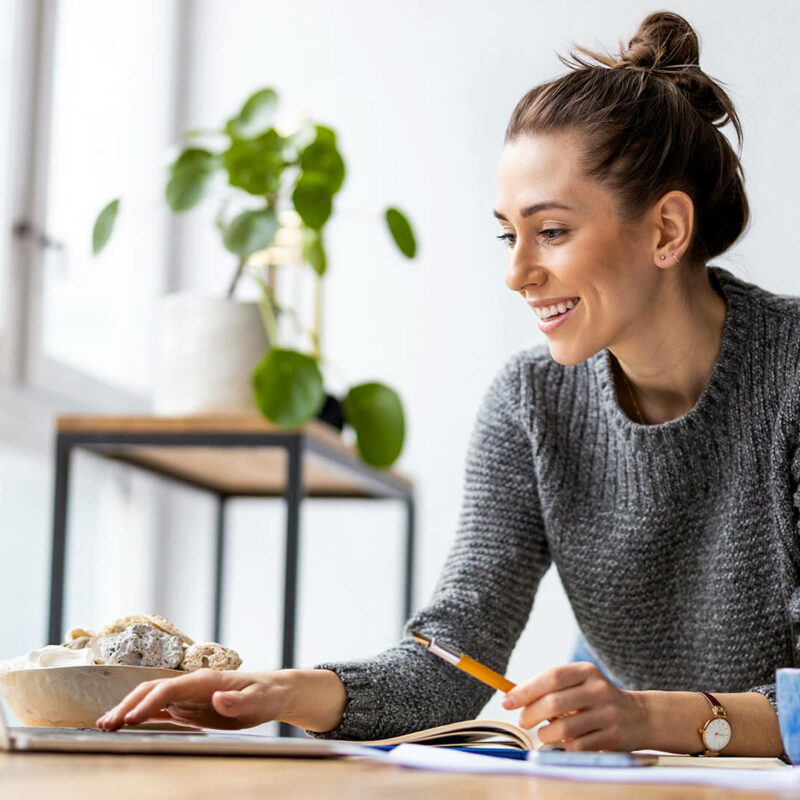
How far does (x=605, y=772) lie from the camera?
0.57 meters

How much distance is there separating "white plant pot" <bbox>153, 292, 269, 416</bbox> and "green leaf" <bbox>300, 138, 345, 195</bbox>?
25 centimetres

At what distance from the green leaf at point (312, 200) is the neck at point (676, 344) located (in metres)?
0.74

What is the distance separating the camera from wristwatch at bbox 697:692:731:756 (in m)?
0.93

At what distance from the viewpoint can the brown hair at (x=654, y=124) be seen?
1.21 meters

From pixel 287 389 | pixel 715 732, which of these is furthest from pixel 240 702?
pixel 287 389

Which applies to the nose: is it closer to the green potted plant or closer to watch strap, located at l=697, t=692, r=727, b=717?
watch strap, located at l=697, t=692, r=727, b=717

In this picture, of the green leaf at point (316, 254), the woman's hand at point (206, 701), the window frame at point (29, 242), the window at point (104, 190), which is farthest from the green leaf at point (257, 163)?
the woman's hand at point (206, 701)

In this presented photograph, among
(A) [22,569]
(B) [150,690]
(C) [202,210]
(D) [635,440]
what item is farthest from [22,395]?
(B) [150,690]

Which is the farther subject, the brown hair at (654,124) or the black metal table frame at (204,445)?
the black metal table frame at (204,445)

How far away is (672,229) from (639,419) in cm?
22

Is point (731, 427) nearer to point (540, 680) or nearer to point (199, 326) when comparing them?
point (540, 680)

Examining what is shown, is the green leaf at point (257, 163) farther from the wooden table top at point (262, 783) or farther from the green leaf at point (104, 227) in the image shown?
the wooden table top at point (262, 783)

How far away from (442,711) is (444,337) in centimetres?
162

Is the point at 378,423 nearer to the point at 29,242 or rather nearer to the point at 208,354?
the point at 208,354
